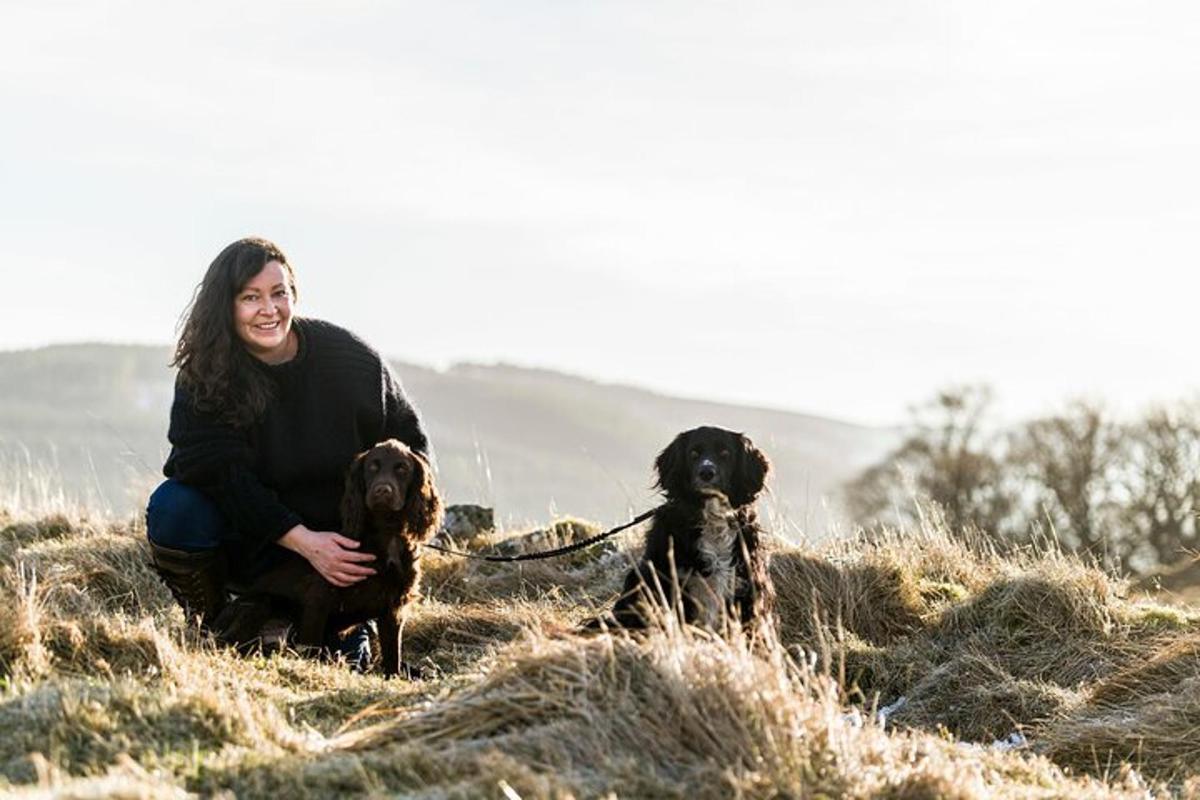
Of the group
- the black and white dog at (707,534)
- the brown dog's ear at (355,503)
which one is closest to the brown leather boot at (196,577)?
the brown dog's ear at (355,503)

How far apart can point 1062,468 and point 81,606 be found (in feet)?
72.8

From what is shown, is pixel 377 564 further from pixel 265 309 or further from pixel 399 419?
pixel 265 309

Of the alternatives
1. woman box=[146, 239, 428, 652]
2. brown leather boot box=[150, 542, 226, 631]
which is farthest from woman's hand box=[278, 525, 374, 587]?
brown leather boot box=[150, 542, 226, 631]

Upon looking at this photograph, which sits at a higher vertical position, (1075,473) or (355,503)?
(355,503)

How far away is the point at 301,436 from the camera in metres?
6.73

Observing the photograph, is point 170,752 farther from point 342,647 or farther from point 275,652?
point 342,647

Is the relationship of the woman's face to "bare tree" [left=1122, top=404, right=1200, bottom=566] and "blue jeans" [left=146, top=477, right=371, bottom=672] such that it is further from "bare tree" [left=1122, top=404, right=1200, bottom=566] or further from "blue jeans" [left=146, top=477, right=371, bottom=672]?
"bare tree" [left=1122, top=404, right=1200, bottom=566]

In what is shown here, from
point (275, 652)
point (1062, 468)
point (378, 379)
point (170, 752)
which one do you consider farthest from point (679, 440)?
point (1062, 468)

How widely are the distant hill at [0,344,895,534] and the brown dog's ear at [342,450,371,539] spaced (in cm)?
2355

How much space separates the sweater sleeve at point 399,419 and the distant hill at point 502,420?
75.1ft

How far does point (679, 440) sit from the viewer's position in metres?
6.49

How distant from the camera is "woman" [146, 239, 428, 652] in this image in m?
6.46

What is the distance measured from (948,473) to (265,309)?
23425 millimetres

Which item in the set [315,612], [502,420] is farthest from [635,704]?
[502,420]
